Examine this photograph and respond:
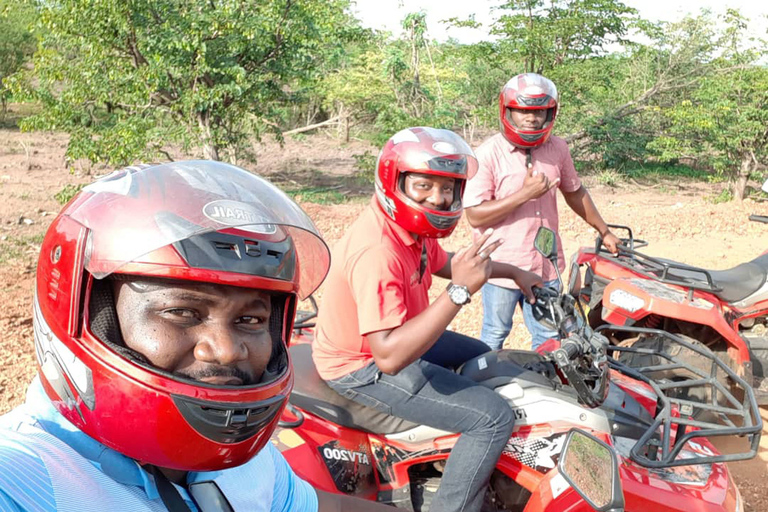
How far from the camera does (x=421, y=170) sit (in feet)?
8.86

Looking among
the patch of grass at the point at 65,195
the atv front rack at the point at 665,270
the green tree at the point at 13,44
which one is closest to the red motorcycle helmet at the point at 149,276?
the atv front rack at the point at 665,270

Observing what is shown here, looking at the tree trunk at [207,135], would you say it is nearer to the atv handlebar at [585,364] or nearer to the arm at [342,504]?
the atv handlebar at [585,364]

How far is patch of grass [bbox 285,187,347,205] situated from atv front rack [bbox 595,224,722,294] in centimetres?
790

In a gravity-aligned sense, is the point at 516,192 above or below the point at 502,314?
above

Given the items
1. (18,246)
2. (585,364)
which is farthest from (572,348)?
(18,246)

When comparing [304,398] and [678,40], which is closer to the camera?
[304,398]

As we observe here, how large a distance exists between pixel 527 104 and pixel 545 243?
4.59 ft

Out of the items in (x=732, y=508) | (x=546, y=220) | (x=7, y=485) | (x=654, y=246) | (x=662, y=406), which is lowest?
(x=654, y=246)

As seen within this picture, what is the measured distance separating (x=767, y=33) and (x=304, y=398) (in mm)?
13848

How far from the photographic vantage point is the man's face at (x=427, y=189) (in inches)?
108

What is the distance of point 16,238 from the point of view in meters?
8.33

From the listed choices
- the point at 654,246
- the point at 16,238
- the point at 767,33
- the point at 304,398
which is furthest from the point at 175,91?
the point at 767,33

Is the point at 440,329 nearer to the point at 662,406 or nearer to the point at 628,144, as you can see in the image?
the point at 662,406

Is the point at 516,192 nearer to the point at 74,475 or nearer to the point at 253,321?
the point at 253,321
